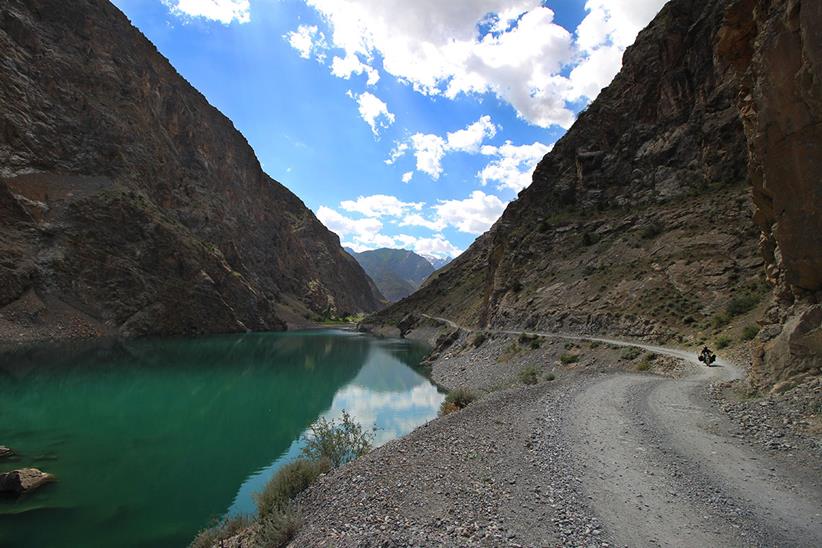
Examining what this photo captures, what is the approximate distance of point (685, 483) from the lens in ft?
27.6

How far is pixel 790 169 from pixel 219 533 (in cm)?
1865

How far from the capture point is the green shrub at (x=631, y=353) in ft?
86.3

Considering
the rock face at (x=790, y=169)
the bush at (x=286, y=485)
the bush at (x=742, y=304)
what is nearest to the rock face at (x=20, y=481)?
the bush at (x=286, y=485)

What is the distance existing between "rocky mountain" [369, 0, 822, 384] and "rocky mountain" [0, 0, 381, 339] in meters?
54.2

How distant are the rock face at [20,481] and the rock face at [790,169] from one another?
2218cm

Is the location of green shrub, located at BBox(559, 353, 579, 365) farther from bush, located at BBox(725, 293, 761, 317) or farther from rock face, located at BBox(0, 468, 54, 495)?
rock face, located at BBox(0, 468, 54, 495)

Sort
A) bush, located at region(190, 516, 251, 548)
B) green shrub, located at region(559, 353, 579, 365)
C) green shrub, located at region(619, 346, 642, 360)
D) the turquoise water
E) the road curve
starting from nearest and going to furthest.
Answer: the road curve
bush, located at region(190, 516, 251, 548)
the turquoise water
green shrub, located at region(619, 346, 642, 360)
green shrub, located at region(559, 353, 579, 365)

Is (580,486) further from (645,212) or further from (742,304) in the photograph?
(645,212)

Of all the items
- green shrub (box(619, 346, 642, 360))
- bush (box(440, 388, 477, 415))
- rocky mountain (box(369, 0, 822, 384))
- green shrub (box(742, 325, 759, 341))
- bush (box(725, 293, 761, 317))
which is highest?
rocky mountain (box(369, 0, 822, 384))

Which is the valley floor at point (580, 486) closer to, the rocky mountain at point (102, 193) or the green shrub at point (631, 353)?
the green shrub at point (631, 353)

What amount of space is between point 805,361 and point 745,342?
44.5 ft

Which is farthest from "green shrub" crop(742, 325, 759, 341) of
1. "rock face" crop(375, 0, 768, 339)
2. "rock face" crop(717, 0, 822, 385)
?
"rock face" crop(717, 0, 822, 385)

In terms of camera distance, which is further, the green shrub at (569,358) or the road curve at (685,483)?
the green shrub at (569,358)

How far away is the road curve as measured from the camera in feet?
21.5
